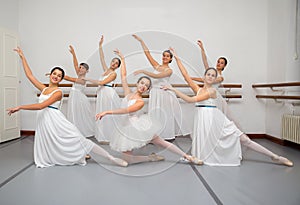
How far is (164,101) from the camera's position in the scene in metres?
2.36

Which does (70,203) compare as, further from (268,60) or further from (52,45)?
(268,60)

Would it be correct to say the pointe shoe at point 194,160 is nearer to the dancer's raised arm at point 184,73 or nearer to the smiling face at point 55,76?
the dancer's raised arm at point 184,73

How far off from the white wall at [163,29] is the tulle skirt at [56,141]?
220 cm

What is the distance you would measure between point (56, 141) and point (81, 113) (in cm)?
36

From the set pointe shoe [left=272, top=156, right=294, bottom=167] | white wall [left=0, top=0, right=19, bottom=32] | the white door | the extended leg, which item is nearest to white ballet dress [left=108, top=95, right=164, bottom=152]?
the extended leg

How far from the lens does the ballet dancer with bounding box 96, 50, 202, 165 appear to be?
6.69 feet

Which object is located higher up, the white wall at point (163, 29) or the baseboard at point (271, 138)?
the white wall at point (163, 29)

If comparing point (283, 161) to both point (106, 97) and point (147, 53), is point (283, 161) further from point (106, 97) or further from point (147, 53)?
point (106, 97)

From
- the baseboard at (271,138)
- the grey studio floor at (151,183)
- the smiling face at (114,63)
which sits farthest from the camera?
the baseboard at (271,138)

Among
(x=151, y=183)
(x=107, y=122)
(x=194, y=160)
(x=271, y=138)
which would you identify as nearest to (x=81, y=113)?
(x=107, y=122)

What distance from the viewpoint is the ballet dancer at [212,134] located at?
2668mm

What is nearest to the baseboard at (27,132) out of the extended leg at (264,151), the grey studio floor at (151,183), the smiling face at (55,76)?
the grey studio floor at (151,183)

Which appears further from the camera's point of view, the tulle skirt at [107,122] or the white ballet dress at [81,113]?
the white ballet dress at [81,113]

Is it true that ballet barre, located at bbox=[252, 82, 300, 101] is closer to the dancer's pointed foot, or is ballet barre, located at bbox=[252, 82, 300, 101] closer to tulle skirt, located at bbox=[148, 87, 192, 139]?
tulle skirt, located at bbox=[148, 87, 192, 139]
